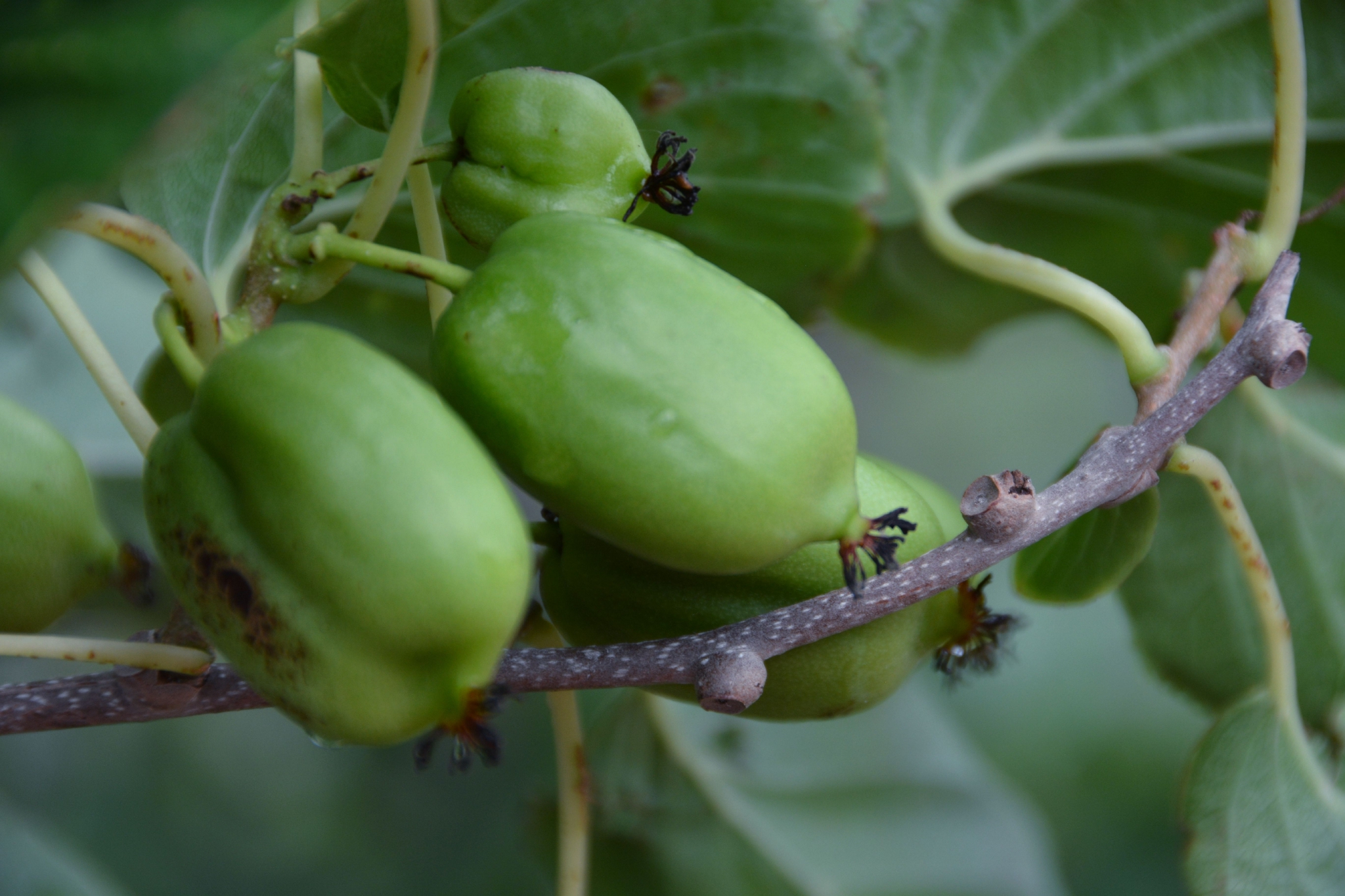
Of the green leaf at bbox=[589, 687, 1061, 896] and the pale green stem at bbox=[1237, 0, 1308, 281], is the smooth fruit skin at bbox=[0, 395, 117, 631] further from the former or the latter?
the pale green stem at bbox=[1237, 0, 1308, 281]

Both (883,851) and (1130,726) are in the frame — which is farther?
(1130,726)

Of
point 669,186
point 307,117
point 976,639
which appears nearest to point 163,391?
point 307,117

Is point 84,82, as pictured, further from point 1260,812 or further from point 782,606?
point 1260,812

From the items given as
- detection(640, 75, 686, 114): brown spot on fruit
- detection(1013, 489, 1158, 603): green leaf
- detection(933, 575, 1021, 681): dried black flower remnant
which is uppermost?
detection(640, 75, 686, 114): brown spot on fruit

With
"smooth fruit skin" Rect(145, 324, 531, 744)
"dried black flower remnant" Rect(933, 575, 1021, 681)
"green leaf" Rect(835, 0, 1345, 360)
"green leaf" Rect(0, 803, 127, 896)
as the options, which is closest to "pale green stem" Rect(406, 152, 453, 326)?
"smooth fruit skin" Rect(145, 324, 531, 744)

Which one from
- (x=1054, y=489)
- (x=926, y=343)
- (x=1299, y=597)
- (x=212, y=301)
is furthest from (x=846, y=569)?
(x=926, y=343)

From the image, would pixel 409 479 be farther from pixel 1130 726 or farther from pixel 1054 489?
pixel 1130 726

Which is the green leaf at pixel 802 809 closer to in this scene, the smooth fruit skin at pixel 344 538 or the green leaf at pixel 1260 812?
the green leaf at pixel 1260 812
